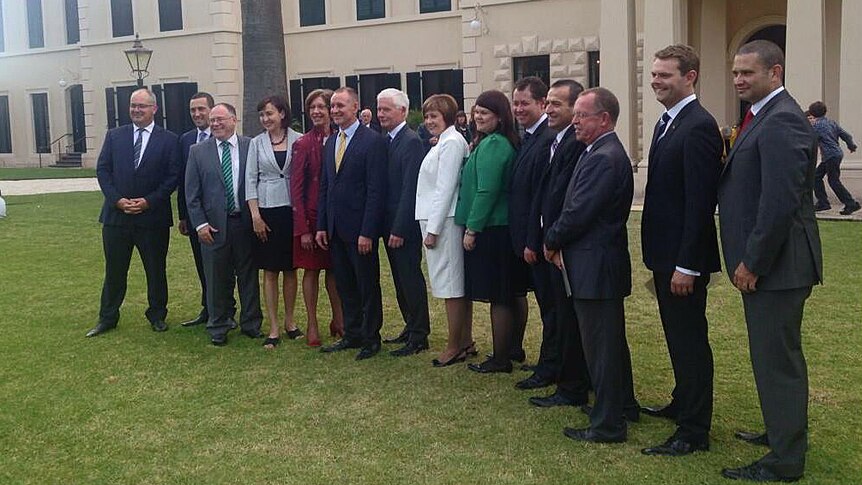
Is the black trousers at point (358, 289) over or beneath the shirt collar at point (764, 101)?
beneath

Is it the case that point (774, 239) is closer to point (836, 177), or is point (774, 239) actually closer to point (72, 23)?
A: point (836, 177)

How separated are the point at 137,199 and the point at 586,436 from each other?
4663 mm

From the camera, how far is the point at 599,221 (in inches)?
192

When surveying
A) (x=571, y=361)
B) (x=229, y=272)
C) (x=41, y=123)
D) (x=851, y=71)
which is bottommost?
(x=571, y=361)

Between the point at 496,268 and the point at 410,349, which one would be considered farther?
the point at 410,349

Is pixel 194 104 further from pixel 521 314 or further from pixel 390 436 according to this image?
pixel 390 436

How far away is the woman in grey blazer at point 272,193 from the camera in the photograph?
7.29m

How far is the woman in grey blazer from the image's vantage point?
23.9 feet

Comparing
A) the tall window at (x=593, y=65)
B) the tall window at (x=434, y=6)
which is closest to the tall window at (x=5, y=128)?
the tall window at (x=434, y=6)

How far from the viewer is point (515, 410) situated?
5.57m

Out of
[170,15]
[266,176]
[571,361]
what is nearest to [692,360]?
[571,361]

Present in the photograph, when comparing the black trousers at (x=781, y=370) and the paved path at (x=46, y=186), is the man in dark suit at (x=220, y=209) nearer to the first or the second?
the black trousers at (x=781, y=370)

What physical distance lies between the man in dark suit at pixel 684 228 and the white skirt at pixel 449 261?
1.94 m

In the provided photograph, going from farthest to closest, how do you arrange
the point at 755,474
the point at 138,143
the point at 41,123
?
the point at 41,123 → the point at 138,143 → the point at 755,474
